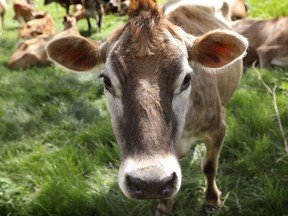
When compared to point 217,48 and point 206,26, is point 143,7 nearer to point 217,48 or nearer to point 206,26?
point 217,48

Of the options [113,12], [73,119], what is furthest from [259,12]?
[73,119]

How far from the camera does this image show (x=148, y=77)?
6.72ft

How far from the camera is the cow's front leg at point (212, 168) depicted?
3.17 metres

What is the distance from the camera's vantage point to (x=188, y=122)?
2953mm

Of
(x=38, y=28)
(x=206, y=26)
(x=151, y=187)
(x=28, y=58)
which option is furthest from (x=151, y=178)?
(x=38, y=28)

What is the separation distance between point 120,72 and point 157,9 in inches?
19.6

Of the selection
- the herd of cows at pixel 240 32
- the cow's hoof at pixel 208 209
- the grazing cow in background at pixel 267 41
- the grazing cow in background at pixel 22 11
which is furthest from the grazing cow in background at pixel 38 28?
the cow's hoof at pixel 208 209

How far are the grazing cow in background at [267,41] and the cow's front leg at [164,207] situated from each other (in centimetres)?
327

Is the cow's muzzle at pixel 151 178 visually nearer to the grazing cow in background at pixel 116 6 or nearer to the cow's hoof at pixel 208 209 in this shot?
the cow's hoof at pixel 208 209

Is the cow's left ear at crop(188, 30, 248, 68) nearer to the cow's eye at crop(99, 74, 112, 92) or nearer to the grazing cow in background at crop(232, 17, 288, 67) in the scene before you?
the cow's eye at crop(99, 74, 112, 92)

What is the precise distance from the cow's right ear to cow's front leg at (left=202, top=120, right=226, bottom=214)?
115cm

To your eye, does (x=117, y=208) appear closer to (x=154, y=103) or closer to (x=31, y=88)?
(x=154, y=103)

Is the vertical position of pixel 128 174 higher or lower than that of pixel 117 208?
higher

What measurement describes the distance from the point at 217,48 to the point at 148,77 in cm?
62
